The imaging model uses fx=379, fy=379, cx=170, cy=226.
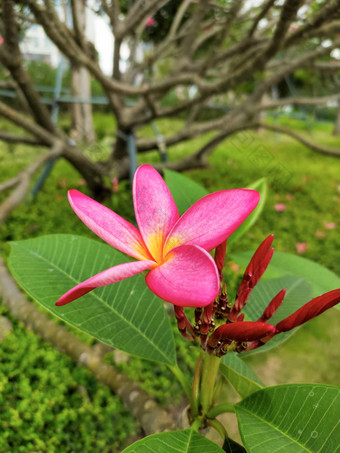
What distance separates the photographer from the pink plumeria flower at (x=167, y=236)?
1.16ft

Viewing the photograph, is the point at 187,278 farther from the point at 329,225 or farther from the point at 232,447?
the point at 329,225

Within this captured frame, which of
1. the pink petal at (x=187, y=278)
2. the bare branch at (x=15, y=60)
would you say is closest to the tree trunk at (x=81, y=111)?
the bare branch at (x=15, y=60)

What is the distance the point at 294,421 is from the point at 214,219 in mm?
328

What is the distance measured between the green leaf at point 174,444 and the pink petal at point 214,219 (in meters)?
0.29

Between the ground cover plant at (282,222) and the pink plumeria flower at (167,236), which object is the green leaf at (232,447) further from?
the pink plumeria flower at (167,236)

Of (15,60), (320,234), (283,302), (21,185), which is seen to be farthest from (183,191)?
(320,234)

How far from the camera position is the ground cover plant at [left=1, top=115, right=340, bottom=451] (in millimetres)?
1245

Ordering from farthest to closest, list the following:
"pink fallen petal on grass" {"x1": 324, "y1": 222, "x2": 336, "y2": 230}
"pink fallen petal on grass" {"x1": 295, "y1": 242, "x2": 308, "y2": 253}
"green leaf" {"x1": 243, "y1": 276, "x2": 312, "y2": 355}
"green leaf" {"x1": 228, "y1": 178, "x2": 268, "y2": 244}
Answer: "pink fallen petal on grass" {"x1": 324, "y1": 222, "x2": 336, "y2": 230}, "pink fallen petal on grass" {"x1": 295, "y1": 242, "x2": 308, "y2": 253}, "green leaf" {"x1": 228, "y1": 178, "x2": 268, "y2": 244}, "green leaf" {"x1": 243, "y1": 276, "x2": 312, "y2": 355}

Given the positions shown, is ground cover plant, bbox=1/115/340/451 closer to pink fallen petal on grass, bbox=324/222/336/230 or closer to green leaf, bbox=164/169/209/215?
pink fallen petal on grass, bbox=324/222/336/230

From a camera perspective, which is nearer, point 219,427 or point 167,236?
point 167,236

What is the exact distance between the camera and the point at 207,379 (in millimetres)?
672

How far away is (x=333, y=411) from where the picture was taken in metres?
0.51

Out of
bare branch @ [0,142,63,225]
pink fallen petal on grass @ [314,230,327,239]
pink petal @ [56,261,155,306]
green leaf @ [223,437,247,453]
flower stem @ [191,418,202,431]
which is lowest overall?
pink fallen petal on grass @ [314,230,327,239]

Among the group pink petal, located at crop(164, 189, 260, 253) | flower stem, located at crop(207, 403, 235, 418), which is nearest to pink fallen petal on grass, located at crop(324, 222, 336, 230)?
flower stem, located at crop(207, 403, 235, 418)
